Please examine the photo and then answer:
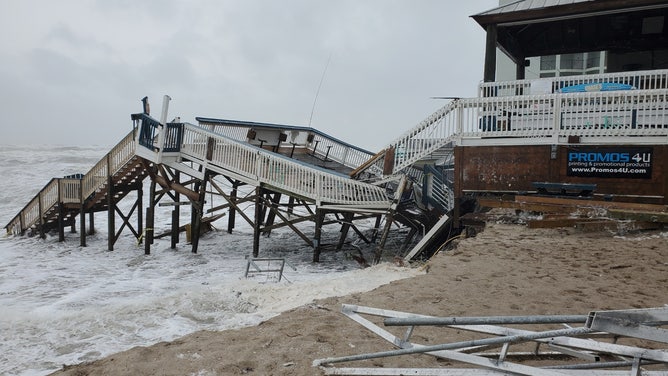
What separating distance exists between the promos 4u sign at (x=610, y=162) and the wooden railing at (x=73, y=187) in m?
12.4

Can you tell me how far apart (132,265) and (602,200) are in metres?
11.9

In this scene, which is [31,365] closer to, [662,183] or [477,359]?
[477,359]

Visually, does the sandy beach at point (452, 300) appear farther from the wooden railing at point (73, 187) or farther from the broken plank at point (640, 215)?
the wooden railing at point (73, 187)

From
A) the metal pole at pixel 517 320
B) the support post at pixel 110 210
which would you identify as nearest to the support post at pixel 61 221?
the support post at pixel 110 210

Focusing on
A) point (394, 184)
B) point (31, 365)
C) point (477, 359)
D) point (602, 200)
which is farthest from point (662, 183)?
point (31, 365)

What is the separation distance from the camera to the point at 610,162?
35.1 feet

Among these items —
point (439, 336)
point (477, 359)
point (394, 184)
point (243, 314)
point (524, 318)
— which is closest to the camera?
point (524, 318)

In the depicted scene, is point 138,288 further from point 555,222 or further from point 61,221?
point 555,222

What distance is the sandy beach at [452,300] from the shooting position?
4285 millimetres

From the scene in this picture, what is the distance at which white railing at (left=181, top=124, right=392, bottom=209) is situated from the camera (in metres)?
13.5

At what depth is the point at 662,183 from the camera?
408 inches

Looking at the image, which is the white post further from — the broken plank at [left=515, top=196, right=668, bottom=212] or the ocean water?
the broken plank at [left=515, top=196, right=668, bottom=212]

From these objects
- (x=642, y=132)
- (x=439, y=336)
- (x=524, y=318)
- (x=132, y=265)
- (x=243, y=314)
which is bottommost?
(x=132, y=265)

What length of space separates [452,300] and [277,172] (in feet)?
29.6
